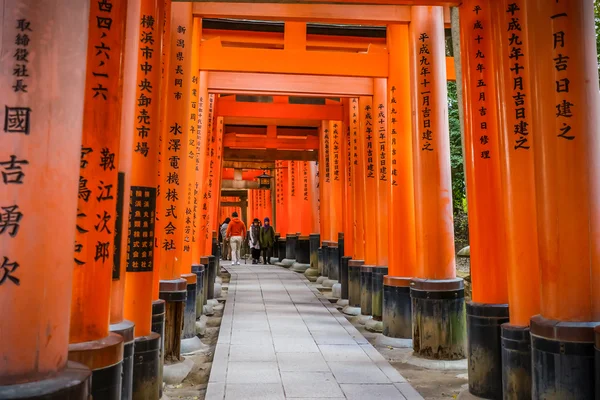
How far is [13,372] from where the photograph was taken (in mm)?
1824

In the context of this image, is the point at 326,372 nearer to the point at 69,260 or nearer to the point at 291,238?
the point at 69,260

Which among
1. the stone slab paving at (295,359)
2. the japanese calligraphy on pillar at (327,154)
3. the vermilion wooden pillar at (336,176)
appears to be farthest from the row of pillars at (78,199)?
the japanese calligraphy on pillar at (327,154)

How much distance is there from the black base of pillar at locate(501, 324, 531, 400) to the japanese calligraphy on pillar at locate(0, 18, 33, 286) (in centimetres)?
322

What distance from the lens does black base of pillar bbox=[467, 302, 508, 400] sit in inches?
165

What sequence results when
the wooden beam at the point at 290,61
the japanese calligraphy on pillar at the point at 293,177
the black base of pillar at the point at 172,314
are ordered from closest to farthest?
1. the black base of pillar at the point at 172,314
2. the wooden beam at the point at 290,61
3. the japanese calligraphy on pillar at the point at 293,177

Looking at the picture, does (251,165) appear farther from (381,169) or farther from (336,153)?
(381,169)

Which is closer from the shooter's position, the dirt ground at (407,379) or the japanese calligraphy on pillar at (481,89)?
the japanese calligraphy on pillar at (481,89)

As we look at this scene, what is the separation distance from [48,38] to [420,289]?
457 centimetres

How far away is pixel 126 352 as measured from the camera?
3094 mm

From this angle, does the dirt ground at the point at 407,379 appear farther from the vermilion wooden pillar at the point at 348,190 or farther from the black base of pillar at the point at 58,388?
the vermilion wooden pillar at the point at 348,190

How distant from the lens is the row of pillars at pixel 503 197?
3.05 meters

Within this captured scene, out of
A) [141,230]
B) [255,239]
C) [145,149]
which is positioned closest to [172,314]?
[141,230]

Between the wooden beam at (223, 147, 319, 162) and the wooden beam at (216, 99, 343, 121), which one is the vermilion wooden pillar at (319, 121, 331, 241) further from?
the wooden beam at (223, 147, 319, 162)

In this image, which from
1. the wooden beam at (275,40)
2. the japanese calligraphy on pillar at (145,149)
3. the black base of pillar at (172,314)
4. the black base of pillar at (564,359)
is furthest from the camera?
the wooden beam at (275,40)
